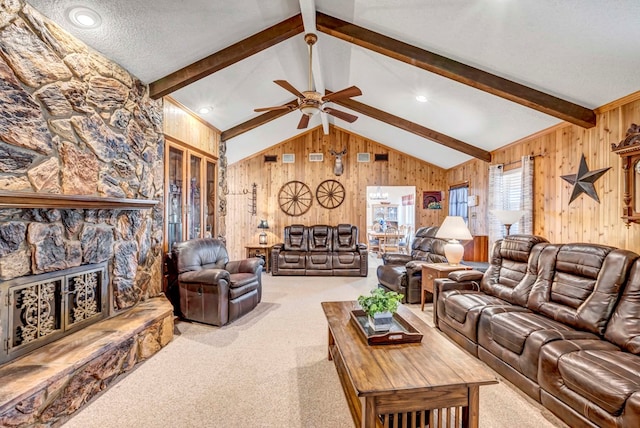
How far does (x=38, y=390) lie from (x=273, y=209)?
264 inches

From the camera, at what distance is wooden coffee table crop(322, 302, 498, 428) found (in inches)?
62.5

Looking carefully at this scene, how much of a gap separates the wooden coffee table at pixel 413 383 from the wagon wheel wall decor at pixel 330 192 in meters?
6.52

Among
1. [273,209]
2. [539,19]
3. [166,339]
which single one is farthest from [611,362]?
[273,209]

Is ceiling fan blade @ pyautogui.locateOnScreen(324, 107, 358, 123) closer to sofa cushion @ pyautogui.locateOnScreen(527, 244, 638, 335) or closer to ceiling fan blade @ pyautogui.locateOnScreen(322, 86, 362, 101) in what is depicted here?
ceiling fan blade @ pyautogui.locateOnScreen(322, 86, 362, 101)

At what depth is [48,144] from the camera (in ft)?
8.25

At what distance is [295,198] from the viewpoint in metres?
8.41

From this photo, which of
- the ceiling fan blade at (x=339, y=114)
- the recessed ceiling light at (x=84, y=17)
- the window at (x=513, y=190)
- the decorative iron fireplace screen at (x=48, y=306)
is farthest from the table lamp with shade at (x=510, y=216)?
the recessed ceiling light at (x=84, y=17)

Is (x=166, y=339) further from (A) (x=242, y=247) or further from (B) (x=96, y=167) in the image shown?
(A) (x=242, y=247)

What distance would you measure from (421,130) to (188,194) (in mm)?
4656

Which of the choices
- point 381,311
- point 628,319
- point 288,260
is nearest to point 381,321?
point 381,311

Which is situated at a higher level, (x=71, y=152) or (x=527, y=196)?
(x=71, y=152)

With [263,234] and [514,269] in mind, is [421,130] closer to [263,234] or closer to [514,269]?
[514,269]

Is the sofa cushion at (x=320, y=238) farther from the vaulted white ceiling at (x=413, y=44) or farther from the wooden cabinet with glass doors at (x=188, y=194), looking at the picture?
the vaulted white ceiling at (x=413, y=44)

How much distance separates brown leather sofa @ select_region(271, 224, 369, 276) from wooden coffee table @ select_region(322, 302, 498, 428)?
4.82 m
